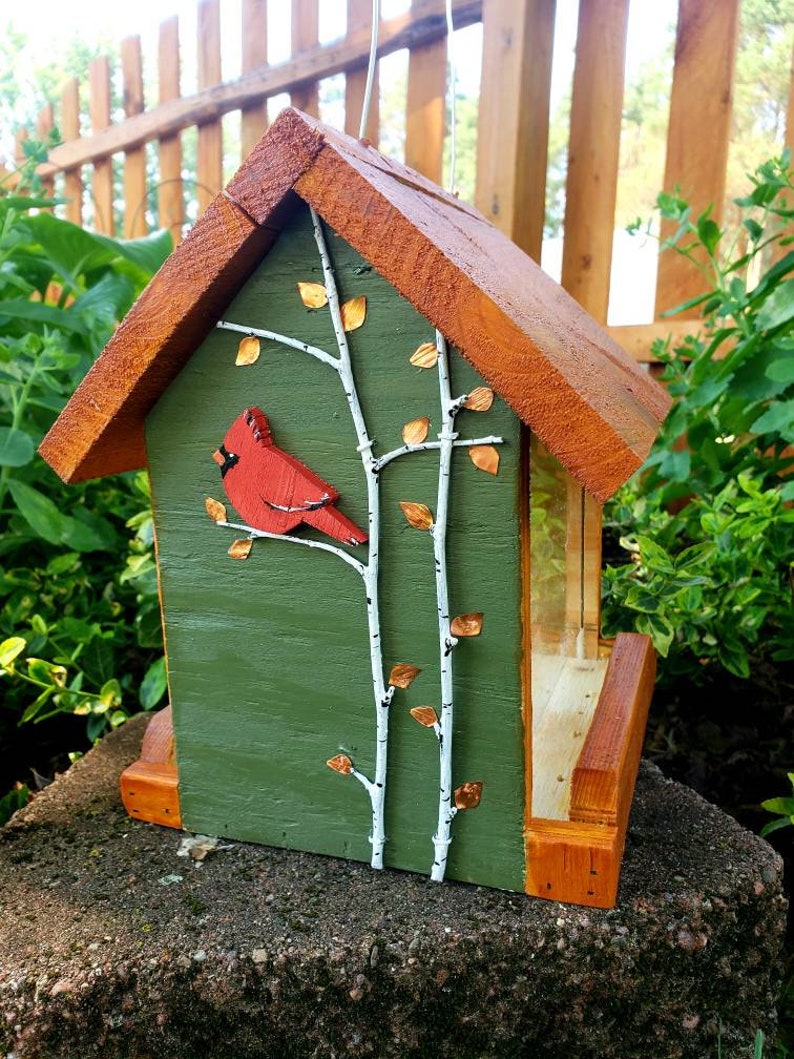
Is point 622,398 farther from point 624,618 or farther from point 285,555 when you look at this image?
point 624,618

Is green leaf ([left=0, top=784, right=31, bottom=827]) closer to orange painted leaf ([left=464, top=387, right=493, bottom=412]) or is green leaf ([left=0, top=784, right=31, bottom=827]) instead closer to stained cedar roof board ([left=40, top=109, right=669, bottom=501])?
stained cedar roof board ([left=40, top=109, right=669, bottom=501])

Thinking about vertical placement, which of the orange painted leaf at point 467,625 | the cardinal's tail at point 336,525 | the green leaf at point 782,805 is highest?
the cardinal's tail at point 336,525

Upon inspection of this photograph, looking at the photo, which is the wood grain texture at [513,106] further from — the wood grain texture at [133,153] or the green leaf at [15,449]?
the wood grain texture at [133,153]

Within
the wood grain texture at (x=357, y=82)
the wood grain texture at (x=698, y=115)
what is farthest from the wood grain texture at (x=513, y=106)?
the wood grain texture at (x=357, y=82)

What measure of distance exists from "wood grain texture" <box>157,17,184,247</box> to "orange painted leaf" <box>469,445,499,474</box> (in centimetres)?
252

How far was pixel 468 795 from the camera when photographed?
34.2 inches

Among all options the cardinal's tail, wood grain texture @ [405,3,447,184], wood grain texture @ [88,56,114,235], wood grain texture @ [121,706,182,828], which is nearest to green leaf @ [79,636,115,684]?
wood grain texture @ [121,706,182,828]

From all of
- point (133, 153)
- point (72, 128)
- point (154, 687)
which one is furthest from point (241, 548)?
point (72, 128)

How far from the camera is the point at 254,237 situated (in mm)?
789

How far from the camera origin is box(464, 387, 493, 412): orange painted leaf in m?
0.76

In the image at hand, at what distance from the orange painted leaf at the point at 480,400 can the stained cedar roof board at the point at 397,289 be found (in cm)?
4

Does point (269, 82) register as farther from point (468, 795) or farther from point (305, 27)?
point (468, 795)

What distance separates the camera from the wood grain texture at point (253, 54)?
264 cm

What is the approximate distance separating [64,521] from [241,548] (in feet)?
2.35
